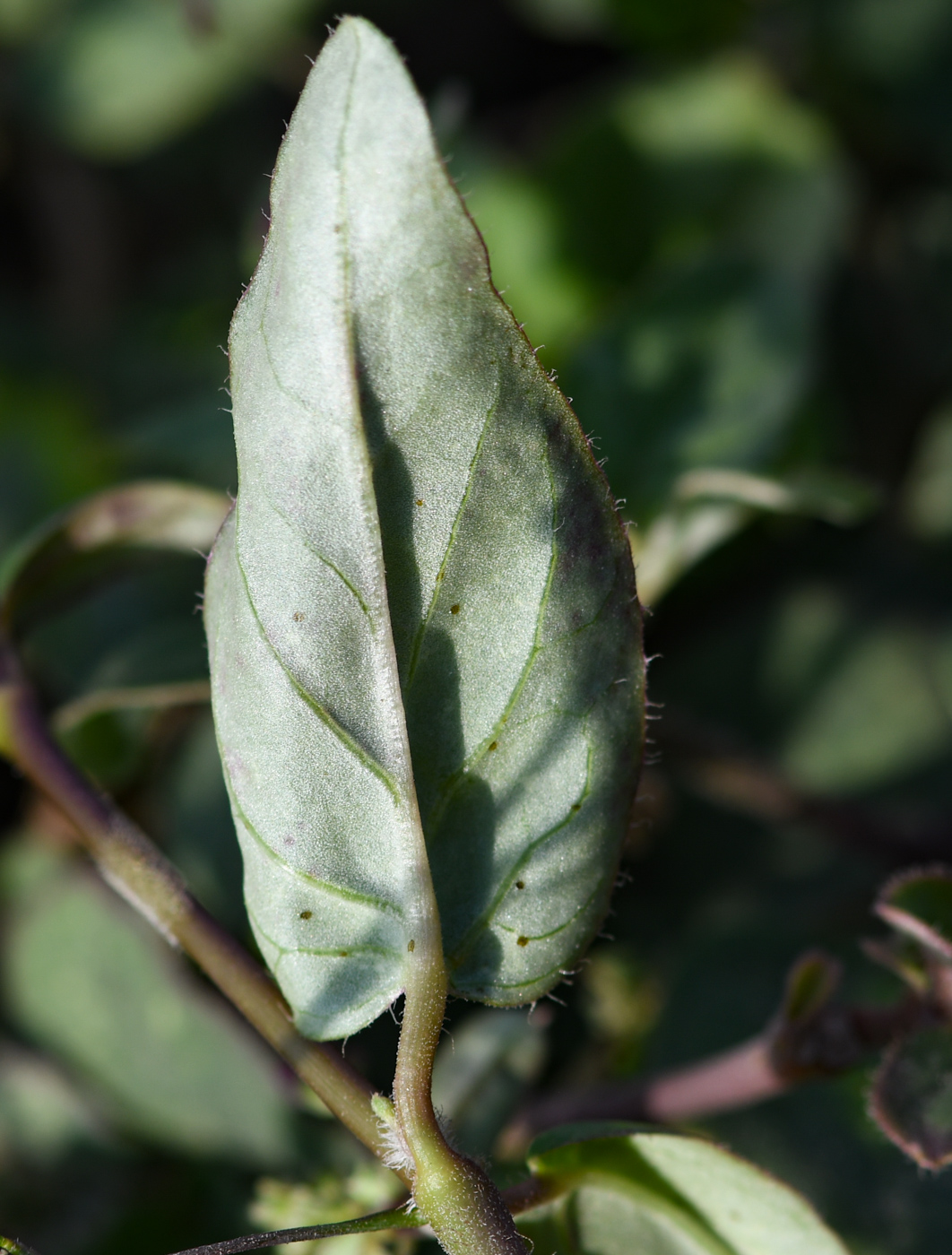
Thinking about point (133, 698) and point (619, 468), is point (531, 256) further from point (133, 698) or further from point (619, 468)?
point (133, 698)

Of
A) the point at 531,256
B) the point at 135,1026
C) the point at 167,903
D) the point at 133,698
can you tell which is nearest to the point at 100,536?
the point at 133,698

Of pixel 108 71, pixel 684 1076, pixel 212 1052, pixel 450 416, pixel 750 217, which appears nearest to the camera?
pixel 450 416

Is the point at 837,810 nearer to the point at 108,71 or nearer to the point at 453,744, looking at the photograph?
the point at 453,744

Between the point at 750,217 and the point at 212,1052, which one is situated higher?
the point at 750,217

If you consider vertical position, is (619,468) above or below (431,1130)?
above

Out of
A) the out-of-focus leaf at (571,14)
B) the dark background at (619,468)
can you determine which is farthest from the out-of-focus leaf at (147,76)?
the out-of-focus leaf at (571,14)

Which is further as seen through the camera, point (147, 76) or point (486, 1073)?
point (147, 76)

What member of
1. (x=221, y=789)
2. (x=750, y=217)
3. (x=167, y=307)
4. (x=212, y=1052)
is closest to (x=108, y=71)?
(x=167, y=307)
